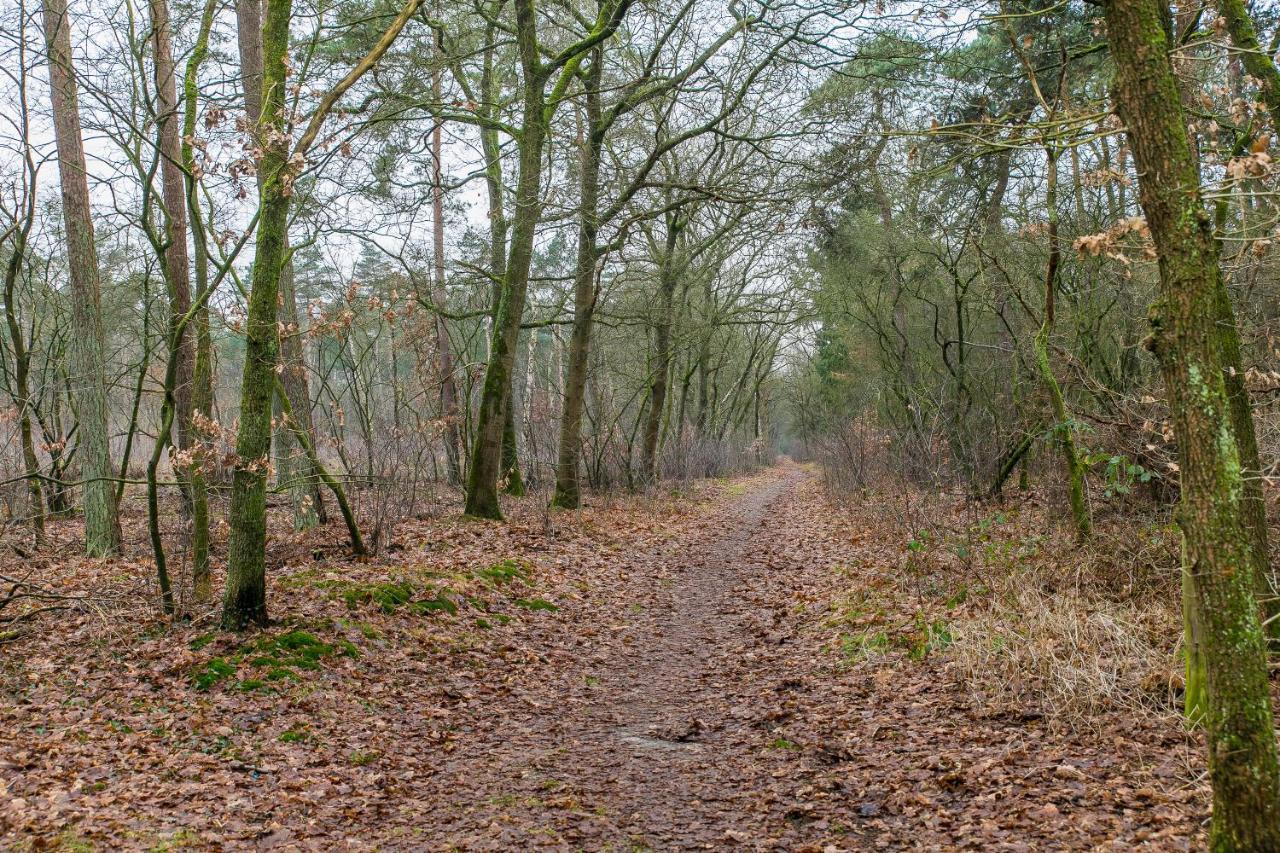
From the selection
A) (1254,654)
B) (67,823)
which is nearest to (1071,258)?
(1254,654)

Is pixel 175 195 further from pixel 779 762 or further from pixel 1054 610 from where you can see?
pixel 1054 610

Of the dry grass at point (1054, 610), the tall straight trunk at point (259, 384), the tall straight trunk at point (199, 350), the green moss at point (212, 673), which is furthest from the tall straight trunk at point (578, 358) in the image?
the green moss at point (212, 673)

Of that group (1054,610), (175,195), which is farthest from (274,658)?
(175,195)

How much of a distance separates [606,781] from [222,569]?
6080 mm

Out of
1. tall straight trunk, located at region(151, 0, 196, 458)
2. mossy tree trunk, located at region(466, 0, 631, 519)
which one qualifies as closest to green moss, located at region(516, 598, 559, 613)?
mossy tree trunk, located at region(466, 0, 631, 519)

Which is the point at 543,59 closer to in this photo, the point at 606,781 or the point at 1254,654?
the point at 606,781

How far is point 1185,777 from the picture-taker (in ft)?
13.6

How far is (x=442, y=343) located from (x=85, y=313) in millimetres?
8277

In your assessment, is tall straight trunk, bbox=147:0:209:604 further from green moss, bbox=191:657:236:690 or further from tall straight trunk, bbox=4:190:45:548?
tall straight trunk, bbox=4:190:45:548

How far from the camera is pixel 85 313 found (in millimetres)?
9977

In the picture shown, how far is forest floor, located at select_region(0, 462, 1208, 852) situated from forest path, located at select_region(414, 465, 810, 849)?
0.09 ft

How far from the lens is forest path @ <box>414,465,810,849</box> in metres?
4.49

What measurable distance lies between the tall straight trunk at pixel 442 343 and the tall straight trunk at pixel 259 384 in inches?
240

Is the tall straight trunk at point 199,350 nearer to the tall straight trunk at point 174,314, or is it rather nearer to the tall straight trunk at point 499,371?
the tall straight trunk at point 174,314
